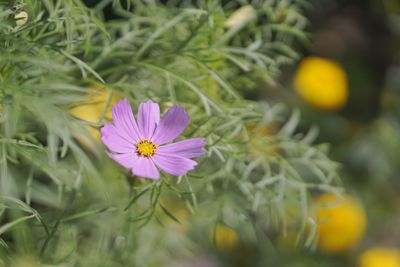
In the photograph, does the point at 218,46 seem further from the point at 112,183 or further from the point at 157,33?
the point at 112,183

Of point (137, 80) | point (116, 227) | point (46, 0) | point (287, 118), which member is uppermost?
point (46, 0)

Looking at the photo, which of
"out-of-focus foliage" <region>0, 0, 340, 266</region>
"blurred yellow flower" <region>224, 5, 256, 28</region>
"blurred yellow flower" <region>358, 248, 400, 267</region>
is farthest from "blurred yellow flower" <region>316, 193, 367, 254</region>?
"blurred yellow flower" <region>224, 5, 256, 28</region>

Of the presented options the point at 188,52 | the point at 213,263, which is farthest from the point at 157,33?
the point at 213,263

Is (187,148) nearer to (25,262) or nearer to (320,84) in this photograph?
(25,262)

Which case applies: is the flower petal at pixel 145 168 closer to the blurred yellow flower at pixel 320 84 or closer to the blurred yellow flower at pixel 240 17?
the blurred yellow flower at pixel 240 17

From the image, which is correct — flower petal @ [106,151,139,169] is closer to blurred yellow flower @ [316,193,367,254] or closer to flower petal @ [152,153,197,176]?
flower petal @ [152,153,197,176]
